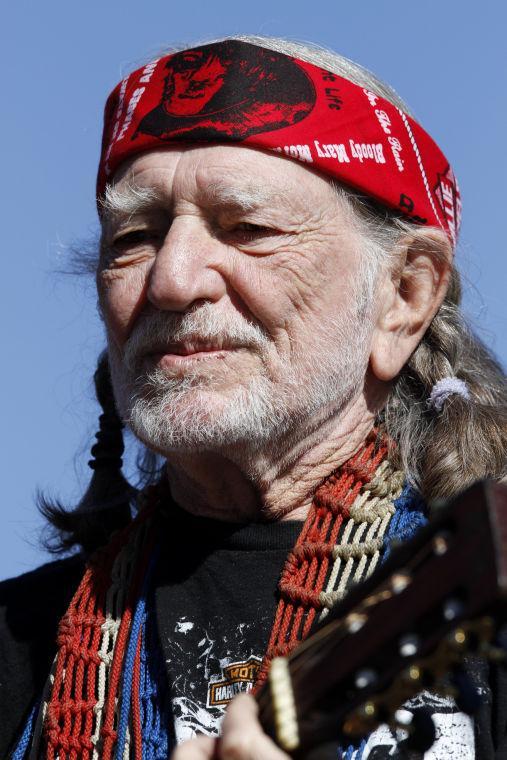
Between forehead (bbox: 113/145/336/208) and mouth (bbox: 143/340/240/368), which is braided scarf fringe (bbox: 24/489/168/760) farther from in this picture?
forehead (bbox: 113/145/336/208)

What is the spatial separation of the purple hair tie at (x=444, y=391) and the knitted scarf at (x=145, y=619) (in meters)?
0.21

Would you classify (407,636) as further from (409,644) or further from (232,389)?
(232,389)

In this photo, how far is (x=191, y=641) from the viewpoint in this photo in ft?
10.1

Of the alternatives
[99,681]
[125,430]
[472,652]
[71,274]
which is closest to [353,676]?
[472,652]

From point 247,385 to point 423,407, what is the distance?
25.0 inches

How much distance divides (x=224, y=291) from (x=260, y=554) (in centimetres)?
70

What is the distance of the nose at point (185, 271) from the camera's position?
315cm

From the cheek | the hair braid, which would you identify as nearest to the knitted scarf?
the hair braid

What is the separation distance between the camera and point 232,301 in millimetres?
3213

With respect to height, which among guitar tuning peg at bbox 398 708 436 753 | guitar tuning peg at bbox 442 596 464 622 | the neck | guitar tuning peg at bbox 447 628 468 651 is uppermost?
the neck

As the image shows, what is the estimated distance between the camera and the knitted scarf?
3016 mm

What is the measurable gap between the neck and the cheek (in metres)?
0.39

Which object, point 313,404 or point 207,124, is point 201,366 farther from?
point 207,124

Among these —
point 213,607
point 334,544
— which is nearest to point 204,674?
point 213,607
